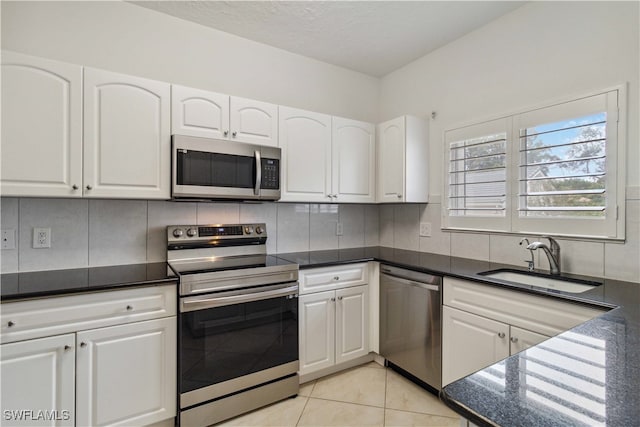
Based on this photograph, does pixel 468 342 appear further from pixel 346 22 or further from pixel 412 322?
pixel 346 22

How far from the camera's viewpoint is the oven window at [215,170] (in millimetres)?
1993

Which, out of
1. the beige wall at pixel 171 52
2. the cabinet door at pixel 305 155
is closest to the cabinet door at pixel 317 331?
the cabinet door at pixel 305 155

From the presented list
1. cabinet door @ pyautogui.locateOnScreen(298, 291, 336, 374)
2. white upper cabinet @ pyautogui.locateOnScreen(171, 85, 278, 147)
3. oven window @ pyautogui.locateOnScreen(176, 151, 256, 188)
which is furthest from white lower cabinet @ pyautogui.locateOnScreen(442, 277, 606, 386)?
white upper cabinet @ pyautogui.locateOnScreen(171, 85, 278, 147)

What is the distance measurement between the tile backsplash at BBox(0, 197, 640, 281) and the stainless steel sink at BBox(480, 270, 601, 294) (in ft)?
0.37

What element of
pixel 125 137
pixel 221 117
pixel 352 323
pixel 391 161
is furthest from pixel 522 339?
pixel 125 137

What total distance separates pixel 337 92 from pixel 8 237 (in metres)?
2.64

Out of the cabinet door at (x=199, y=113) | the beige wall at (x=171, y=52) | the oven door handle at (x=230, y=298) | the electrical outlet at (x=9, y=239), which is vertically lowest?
the oven door handle at (x=230, y=298)

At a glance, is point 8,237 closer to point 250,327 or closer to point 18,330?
point 18,330

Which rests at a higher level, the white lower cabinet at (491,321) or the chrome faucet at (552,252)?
the chrome faucet at (552,252)

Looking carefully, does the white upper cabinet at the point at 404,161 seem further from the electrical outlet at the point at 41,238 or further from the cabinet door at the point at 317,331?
the electrical outlet at the point at 41,238

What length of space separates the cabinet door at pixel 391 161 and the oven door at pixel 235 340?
120cm

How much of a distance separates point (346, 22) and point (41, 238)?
2.44 metres

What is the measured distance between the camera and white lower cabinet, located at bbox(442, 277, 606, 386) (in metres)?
1.53

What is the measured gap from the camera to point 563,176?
1944mm
